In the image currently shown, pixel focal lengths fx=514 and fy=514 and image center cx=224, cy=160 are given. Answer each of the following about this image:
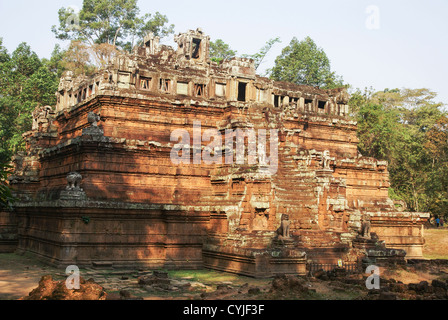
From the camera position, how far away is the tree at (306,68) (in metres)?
61.6

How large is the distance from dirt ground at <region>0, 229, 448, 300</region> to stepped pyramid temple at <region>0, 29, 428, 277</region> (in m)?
1.17

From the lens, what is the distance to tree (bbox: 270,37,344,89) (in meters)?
61.6

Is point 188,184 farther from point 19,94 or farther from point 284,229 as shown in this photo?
point 19,94

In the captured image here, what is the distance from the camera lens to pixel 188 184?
1064 inches

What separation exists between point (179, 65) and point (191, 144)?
647 centimetres

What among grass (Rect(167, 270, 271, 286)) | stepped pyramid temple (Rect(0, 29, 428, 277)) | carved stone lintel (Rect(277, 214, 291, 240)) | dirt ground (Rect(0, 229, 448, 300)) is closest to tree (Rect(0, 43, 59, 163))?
stepped pyramid temple (Rect(0, 29, 428, 277))

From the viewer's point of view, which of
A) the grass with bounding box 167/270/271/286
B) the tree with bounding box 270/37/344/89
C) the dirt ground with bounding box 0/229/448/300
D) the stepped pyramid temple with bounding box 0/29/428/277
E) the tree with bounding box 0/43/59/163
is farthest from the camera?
the tree with bounding box 270/37/344/89

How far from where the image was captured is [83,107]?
99.8 ft

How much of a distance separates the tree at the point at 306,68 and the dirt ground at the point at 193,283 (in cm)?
3819

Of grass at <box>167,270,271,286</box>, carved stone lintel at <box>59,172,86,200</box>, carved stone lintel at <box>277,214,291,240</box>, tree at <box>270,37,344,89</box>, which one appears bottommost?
grass at <box>167,270,271,286</box>

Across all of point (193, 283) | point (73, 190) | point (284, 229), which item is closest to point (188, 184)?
point (73, 190)

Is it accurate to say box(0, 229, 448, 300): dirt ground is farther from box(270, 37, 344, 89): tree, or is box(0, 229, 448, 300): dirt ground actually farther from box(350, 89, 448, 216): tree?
box(270, 37, 344, 89): tree

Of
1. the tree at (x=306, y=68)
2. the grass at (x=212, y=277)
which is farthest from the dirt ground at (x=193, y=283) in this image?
the tree at (x=306, y=68)
